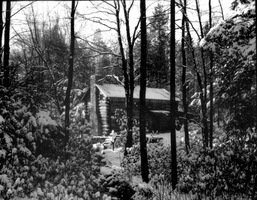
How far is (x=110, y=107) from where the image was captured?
25.2m

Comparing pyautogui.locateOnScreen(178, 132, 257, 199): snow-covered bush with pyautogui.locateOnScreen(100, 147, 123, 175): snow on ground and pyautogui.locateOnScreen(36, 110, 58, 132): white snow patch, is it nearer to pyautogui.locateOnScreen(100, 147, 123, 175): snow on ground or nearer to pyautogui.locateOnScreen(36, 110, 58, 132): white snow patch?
pyautogui.locateOnScreen(100, 147, 123, 175): snow on ground

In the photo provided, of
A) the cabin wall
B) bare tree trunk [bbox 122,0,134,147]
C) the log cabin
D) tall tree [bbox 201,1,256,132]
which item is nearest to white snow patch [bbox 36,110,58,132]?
tall tree [bbox 201,1,256,132]

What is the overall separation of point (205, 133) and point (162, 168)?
4.79m

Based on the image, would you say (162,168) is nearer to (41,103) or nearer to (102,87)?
(41,103)

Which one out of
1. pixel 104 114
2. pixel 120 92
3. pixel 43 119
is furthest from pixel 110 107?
pixel 43 119

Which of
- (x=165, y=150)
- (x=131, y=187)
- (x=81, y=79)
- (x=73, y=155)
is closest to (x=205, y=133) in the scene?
(x=165, y=150)

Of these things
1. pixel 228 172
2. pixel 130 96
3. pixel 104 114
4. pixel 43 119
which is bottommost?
pixel 228 172

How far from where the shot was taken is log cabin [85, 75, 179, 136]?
25156 millimetres

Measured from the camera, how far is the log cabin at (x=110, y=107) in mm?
25156

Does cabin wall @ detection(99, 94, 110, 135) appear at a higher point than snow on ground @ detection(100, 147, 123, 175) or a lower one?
higher

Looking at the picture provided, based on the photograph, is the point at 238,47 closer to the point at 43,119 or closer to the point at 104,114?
the point at 43,119

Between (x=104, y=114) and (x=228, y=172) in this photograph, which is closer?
(x=228, y=172)

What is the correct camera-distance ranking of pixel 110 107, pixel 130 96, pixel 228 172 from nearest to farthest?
pixel 228 172
pixel 130 96
pixel 110 107

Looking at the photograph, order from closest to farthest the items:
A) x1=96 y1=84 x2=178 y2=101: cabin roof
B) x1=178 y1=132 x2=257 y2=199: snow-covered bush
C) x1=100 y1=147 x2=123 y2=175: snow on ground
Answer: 1. x1=178 y1=132 x2=257 y2=199: snow-covered bush
2. x1=100 y1=147 x2=123 y2=175: snow on ground
3. x1=96 y1=84 x2=178 y2=101: cabin roof
